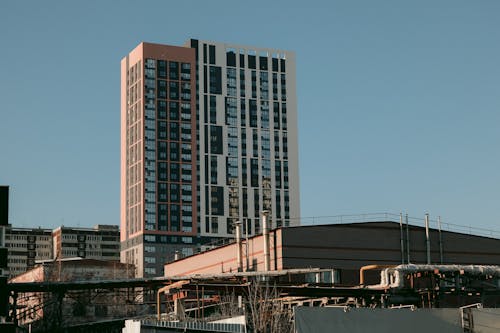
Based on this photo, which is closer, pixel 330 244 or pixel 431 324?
pixel 431 324

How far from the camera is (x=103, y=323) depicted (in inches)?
2975

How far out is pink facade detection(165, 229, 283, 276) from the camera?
250ft

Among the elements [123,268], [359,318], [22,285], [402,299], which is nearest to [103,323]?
[22,285]

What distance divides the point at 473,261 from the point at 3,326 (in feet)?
136

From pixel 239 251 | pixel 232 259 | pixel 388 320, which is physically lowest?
pixel 388 320

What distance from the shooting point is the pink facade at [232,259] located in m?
76.2

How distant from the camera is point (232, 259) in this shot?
86312 millimetres

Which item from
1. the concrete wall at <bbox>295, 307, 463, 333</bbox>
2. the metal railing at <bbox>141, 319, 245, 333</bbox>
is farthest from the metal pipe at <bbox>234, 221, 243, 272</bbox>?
the concrete wall at <bbox>295, 307, 463, 333</bbox>

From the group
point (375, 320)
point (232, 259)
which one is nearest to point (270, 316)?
point (375, 320)

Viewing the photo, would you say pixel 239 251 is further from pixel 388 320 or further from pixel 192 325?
pixel 388 320

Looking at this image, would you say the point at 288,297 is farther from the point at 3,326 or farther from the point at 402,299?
the point at 3,326

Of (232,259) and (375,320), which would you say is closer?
(375,320)

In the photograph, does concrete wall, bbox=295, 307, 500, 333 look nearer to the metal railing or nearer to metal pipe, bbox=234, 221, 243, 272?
the metal railing

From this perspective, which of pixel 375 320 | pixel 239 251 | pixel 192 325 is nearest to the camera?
pixel 375 320
